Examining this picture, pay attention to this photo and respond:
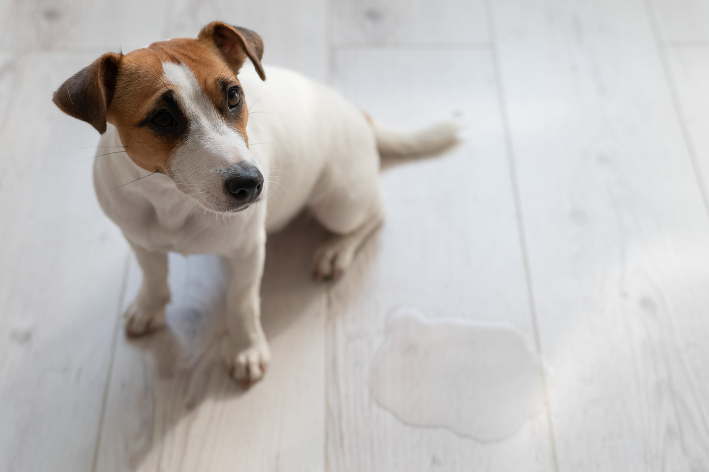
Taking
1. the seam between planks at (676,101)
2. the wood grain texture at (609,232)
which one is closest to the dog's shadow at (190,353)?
the wood grain texture at (609,232)

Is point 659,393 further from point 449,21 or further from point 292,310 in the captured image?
point 449,21

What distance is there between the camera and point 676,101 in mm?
2236

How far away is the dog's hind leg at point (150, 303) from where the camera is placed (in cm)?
161

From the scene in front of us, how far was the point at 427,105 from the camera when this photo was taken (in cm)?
221

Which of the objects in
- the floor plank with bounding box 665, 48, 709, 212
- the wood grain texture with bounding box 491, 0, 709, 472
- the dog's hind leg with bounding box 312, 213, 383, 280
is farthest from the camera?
the floor plank with bounding box 665, 48, 709, 212

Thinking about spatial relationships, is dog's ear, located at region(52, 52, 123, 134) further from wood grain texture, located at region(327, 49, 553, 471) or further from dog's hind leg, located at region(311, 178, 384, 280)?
wood grain texture, located at region(327, 49, 553, 471)

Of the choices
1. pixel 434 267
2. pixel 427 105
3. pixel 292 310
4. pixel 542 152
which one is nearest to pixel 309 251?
pixel 292 310

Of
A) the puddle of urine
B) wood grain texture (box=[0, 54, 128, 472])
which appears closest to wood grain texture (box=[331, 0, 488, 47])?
wood grain texture (box=[0, 54, 128, 472])

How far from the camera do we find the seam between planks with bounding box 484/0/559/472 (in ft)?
5.55

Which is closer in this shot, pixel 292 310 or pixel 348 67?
pixel 292 310

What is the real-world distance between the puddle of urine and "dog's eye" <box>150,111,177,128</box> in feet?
3.06

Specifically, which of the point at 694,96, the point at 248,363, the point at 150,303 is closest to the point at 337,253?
the point at 248,363

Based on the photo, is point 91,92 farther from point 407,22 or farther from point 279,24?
point 407,22

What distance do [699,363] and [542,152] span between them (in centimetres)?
83
